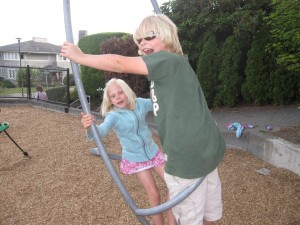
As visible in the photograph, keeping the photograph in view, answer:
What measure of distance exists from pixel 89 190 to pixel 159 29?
2920 millimetres

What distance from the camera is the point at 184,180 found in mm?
1911

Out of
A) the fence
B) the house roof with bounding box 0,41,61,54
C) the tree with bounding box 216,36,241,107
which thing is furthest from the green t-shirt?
the house roof with bounding box 0,41,61,54

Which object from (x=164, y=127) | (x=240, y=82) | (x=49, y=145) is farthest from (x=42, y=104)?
(x=164, y=127)

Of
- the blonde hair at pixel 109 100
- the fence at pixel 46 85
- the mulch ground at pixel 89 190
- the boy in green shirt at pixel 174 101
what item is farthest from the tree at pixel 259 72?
the boy in green shirt at pixel 174 101

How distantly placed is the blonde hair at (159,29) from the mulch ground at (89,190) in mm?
2192

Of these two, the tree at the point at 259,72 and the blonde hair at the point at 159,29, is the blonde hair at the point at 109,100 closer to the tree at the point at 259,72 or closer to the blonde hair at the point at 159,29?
the blonde hair at the point at 159,29

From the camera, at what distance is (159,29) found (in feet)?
5.90

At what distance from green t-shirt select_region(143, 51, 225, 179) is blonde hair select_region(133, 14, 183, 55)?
0.13m

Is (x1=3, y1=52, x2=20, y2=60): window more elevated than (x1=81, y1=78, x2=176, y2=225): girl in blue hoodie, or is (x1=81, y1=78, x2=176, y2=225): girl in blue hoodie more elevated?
(x1=3, y1=52, x2=20, y2=60): window

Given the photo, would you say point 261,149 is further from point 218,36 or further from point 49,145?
point 218,36

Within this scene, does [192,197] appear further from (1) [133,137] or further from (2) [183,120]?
(1) [133,137]

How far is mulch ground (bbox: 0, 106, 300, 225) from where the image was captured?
344cm

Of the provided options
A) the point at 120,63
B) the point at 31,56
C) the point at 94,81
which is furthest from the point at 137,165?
the point at 31,56

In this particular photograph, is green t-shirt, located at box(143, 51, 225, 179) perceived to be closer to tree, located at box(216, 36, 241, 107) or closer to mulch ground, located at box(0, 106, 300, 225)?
mulch ground, located at box(0, 106, 300, 225)
